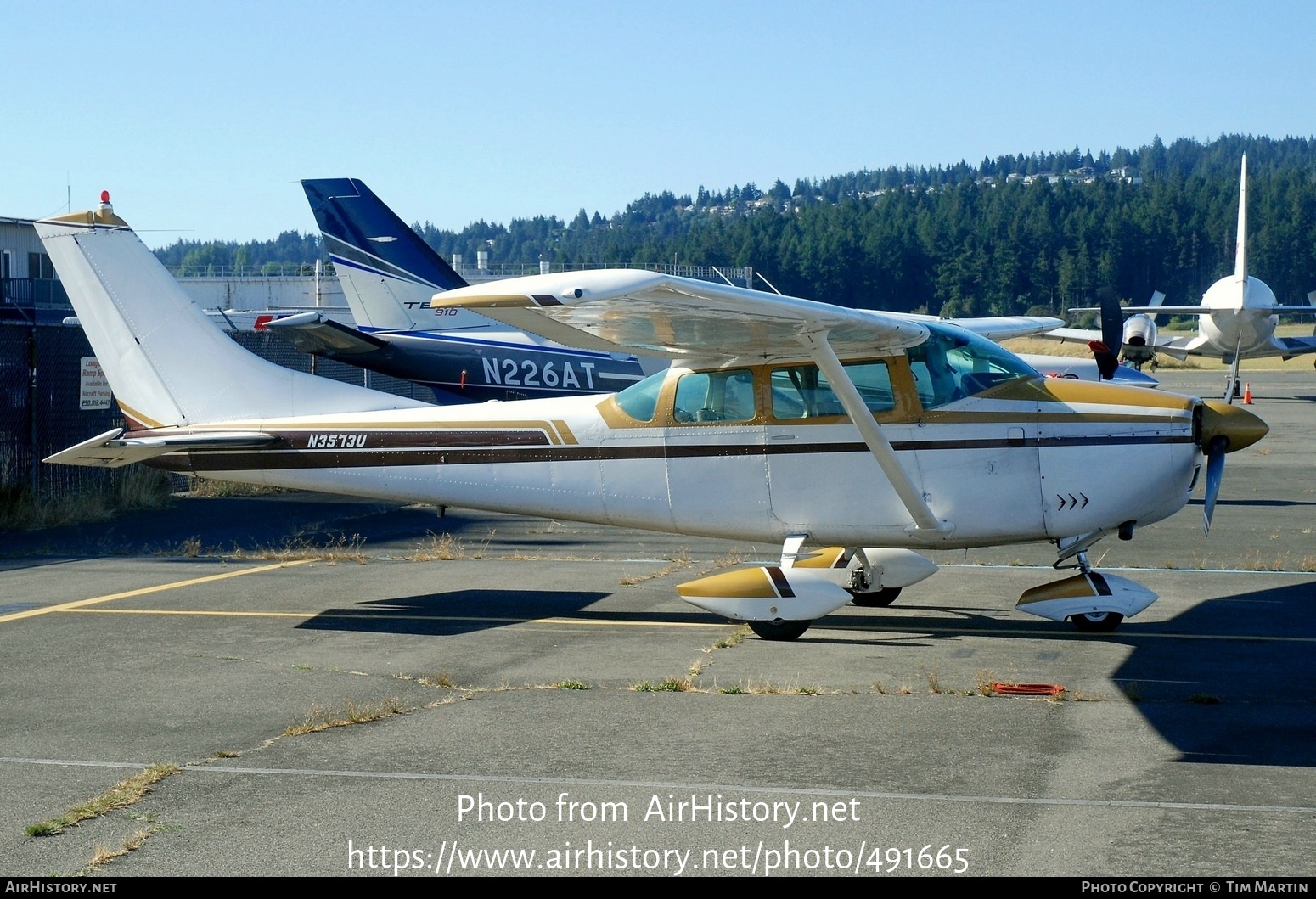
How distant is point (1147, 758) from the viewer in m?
5.80

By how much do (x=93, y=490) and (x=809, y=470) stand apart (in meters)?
11.7

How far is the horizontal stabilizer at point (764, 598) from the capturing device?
28.5 ft

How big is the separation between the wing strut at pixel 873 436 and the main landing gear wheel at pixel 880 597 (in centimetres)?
126

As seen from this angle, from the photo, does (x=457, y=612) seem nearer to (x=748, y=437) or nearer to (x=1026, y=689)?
(x=748, y=437)

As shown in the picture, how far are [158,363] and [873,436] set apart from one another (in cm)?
583

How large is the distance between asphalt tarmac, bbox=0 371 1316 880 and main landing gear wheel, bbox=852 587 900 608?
84 mm

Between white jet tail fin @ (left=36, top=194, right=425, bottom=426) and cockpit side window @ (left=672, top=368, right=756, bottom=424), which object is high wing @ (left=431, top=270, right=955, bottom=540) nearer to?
cockpit side window @ (left=672, top=368, right=756, bottom=424)

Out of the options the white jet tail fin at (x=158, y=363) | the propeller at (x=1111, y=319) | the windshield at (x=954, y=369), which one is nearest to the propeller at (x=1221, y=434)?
the windshield at (x=954, y=369)

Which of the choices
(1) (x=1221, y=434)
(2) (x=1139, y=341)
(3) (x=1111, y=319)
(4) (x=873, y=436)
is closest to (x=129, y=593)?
(4) (x=873, y=436)

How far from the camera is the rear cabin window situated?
9.10 m

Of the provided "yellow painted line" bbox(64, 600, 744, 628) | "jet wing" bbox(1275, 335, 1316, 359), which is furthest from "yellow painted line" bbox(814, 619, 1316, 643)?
"jet wing" bbox(1275, 335, 1316, 359)

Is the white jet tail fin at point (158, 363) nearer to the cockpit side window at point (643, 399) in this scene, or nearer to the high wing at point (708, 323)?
the cockpit side window at point (643, 399)

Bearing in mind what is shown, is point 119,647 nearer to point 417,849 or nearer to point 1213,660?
point 417,849
